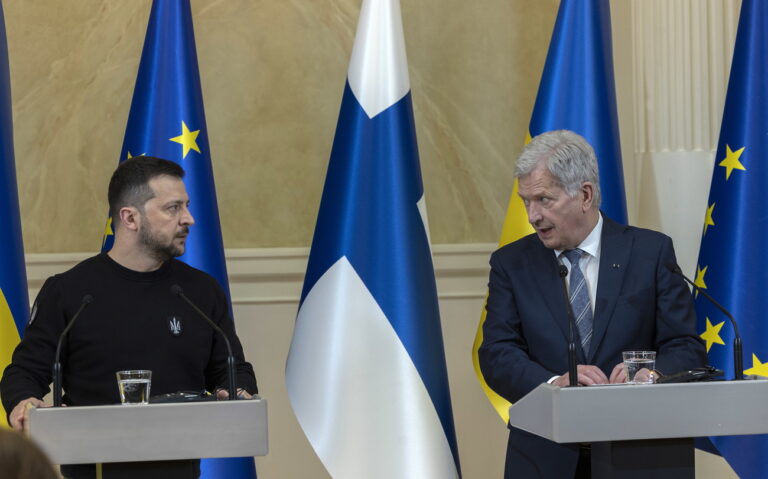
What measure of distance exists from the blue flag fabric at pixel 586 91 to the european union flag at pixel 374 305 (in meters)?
0.55

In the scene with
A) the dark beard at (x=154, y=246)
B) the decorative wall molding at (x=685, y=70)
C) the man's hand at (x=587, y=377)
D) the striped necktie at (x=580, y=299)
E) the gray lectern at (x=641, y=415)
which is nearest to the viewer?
the gray lectern at (x=641, y=415)

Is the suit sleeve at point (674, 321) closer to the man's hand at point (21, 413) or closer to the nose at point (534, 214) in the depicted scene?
the nose at point (534, 214)

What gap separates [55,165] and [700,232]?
8.98 ft

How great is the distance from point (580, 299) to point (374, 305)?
1003mm

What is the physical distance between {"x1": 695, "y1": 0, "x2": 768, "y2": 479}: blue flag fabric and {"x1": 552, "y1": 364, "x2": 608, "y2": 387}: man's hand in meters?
1.24

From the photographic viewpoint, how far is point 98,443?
87.5 inches

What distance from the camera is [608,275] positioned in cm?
283

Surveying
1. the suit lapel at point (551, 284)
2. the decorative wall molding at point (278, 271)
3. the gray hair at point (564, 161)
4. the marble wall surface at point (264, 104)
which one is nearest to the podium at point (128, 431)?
the suit lapel at point (551, 284)

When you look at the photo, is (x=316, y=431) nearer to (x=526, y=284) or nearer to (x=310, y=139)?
(x=526, y=284)

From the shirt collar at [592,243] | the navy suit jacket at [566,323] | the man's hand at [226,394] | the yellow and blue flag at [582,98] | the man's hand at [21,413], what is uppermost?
the yellow and blue flag at [582,98]

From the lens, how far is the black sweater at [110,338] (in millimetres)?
2887

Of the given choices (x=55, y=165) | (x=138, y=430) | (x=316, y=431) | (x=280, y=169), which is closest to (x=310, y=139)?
(x=280, y=169)

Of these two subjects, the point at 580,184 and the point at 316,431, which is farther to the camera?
the point at 316,431

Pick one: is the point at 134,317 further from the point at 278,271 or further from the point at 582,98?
the point at 582,98
